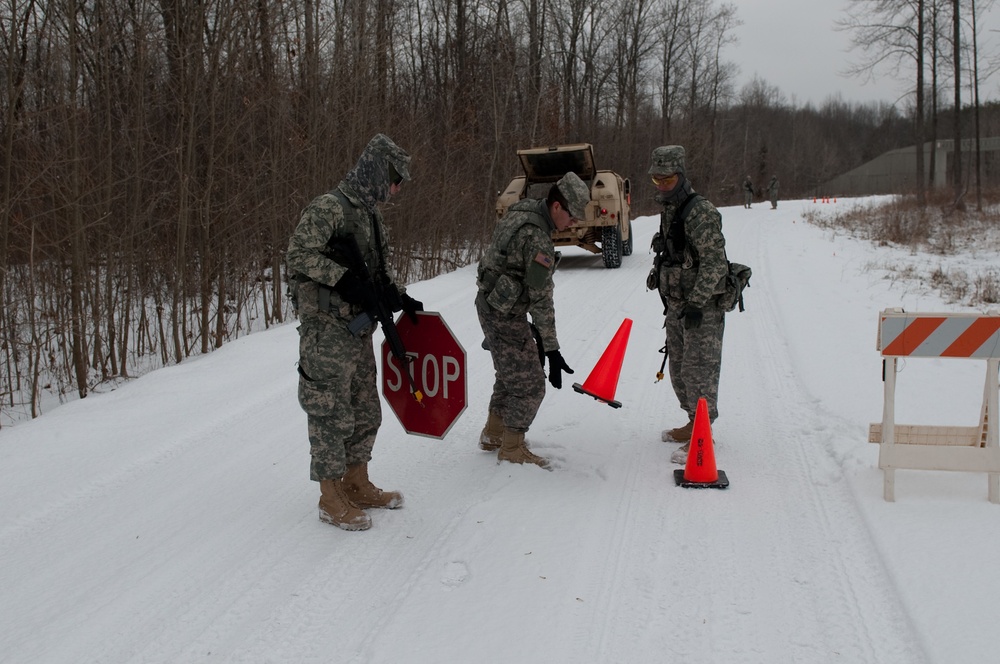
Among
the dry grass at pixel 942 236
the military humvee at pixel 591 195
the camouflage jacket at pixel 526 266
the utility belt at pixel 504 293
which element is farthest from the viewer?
the military humvee at pixel 591 195

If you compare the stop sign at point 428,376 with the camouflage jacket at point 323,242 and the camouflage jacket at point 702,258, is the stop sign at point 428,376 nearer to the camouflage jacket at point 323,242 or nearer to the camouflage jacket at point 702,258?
the camouflage jacket at point 323,242

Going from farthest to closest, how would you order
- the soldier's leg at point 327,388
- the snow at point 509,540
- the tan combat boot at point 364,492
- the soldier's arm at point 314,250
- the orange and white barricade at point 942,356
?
the tan combat boot at point 364,492 → the orange and white barricade at point 942,356 → the soldier's leg at point 327,388 → the soldier's arm at point 314,250 → the snow at point 509,540

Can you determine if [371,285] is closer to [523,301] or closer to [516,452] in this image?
[523,301]

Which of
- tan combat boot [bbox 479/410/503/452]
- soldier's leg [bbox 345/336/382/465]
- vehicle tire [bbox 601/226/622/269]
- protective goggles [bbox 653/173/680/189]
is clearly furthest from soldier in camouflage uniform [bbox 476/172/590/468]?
vehicle tire [bbox 601/226/622/269]

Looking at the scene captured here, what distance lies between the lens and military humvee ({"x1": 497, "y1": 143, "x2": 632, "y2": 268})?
13766 mm

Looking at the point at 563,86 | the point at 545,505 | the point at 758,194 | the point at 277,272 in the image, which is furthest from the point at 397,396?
the point at 758,194

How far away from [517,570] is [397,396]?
143 cm

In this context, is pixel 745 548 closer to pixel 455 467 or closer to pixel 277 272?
pixel 455 467

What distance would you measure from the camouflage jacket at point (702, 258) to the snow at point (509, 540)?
3.85 ft

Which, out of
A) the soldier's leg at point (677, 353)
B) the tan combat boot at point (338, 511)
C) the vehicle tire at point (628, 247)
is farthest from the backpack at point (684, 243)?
the vehicle tire at point (628, 247)

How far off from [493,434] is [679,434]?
1.34 m

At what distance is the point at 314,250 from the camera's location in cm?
364

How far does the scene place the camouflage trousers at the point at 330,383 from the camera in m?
3.76

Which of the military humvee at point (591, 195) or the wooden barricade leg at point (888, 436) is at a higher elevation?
the military humvee at point (591, 195)
